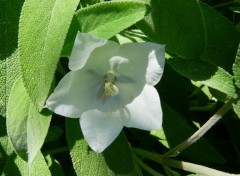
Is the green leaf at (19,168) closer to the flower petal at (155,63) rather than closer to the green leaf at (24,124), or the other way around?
the green leaf at (24,124)

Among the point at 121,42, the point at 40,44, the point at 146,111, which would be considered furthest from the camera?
the point at 121,42

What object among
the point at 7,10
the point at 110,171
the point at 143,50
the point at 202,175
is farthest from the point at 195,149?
the point at 7,10

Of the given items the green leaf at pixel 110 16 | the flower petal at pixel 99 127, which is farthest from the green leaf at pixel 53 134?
the green leaf at pixel 110 16

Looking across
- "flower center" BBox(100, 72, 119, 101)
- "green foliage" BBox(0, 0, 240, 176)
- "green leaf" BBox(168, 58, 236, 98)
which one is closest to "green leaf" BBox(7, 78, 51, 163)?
"green foliage" BBox(0, 0, 240, 176)

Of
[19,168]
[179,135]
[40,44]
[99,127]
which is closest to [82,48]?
[40,44]

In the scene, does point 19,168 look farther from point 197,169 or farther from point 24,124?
point 197,169
